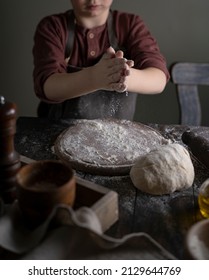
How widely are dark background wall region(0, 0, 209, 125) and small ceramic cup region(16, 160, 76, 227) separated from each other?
4.35 ft

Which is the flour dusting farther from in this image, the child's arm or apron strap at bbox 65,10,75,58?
apron strap at bbox 65,10,75,58

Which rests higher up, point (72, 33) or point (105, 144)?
point (72, 33)

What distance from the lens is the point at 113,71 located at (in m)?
1.06

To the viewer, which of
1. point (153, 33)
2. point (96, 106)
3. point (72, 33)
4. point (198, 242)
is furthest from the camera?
point (153, 33)

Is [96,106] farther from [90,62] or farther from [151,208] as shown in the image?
[151,208]

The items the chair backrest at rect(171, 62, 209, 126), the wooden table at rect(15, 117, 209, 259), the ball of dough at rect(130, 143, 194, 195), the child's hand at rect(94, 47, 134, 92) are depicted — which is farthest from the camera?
the chair backrest at rect(171, 62, 209, 126)

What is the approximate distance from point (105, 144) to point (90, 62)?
0.49 m

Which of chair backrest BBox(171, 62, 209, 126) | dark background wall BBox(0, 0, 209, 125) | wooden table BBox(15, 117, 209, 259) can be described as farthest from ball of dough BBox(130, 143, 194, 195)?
dark background wall BBox(0, 0, 209, 125)

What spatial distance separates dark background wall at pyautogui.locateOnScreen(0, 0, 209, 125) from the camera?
5.82 ft

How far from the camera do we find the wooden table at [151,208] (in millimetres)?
682

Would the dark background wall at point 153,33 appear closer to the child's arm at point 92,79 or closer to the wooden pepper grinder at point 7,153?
the child's arm at point 92,79

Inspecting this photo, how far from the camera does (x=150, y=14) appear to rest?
179 cm

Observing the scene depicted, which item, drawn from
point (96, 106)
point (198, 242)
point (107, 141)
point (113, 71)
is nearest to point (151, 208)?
point (198, 242)
